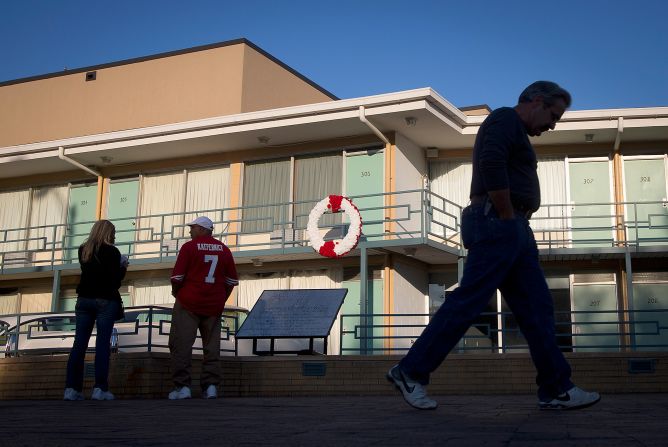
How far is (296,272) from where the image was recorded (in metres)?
18.5

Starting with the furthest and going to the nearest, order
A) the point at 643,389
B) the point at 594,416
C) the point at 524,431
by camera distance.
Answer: the point at 643,389
the point at 594,416
the point at 524,431

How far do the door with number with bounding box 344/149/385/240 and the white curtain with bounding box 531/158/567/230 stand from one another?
10.5 feet

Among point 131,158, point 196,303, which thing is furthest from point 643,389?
point 131,158

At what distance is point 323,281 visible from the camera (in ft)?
59.9

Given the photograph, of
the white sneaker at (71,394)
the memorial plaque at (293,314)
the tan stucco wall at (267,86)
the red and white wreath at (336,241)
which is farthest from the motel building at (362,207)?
the white sneaker at (71,394)

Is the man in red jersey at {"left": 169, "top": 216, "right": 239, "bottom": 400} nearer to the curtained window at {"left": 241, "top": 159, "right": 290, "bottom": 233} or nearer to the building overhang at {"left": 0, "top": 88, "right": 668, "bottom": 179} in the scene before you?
the building overhang at {"left": 0, "top": 88, "right": 668, "bottom": 179}

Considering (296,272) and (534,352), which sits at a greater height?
(296,272)

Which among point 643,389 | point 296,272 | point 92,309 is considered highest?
point 296,272

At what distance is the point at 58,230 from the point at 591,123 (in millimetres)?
12380

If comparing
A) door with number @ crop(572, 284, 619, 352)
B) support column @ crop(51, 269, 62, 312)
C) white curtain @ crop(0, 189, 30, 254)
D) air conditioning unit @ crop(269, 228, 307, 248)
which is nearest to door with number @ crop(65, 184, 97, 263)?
support column @ crop(51, 269, 62, 312)

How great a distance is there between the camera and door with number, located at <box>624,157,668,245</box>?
1780cm

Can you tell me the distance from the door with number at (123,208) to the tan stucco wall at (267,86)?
3.96m

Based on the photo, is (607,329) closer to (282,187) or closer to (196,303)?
(282,187)

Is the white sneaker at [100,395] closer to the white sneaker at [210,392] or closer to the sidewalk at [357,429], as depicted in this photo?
the white sneaker at [210,392]
